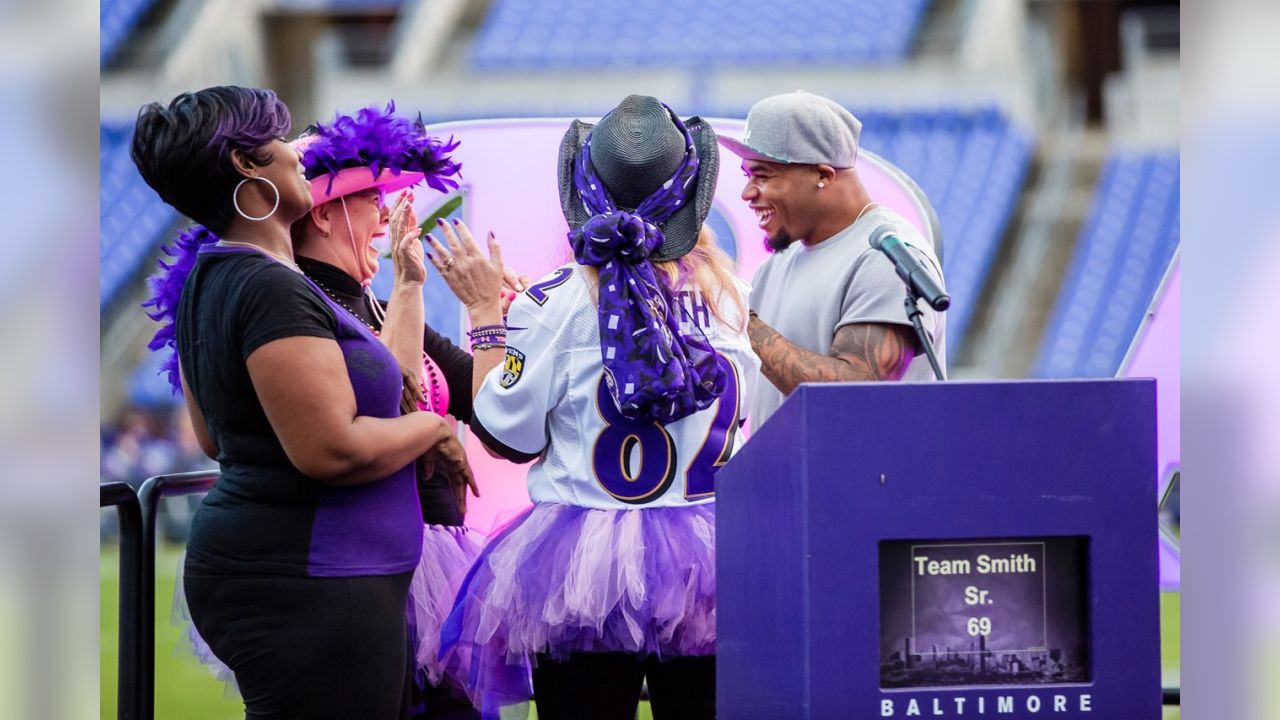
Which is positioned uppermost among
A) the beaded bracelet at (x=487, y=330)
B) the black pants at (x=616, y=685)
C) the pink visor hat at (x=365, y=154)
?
the pink visor hat at (x=365, y=154)

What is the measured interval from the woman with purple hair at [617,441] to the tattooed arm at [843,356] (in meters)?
0.06

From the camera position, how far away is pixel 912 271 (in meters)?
1.71

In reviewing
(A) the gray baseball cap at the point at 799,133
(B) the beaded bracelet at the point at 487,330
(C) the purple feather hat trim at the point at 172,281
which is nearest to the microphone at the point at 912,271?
(A) the gray baseball cap at the point at 799,133

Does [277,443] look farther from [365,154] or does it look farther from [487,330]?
[365,154]

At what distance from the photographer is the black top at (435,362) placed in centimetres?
282

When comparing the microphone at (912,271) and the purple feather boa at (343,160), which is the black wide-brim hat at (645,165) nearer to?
the purple feather boa at (343,160)

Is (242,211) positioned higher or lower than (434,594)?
higher

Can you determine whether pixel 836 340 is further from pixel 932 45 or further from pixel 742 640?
pixel 932 45

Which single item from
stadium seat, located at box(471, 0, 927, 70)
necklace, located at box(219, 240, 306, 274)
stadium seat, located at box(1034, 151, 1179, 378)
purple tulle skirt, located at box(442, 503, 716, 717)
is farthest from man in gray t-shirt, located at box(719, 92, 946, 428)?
stadium seat, located at box(1034, 151, 1179, 378)

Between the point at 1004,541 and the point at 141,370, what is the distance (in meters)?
3.05

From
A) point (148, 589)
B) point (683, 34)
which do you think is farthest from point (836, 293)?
point (148, 589)

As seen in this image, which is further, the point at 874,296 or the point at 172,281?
the point at 172,281

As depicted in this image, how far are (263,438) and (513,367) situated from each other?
1.66 ft

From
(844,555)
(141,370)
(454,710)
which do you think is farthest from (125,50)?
(844,555)
